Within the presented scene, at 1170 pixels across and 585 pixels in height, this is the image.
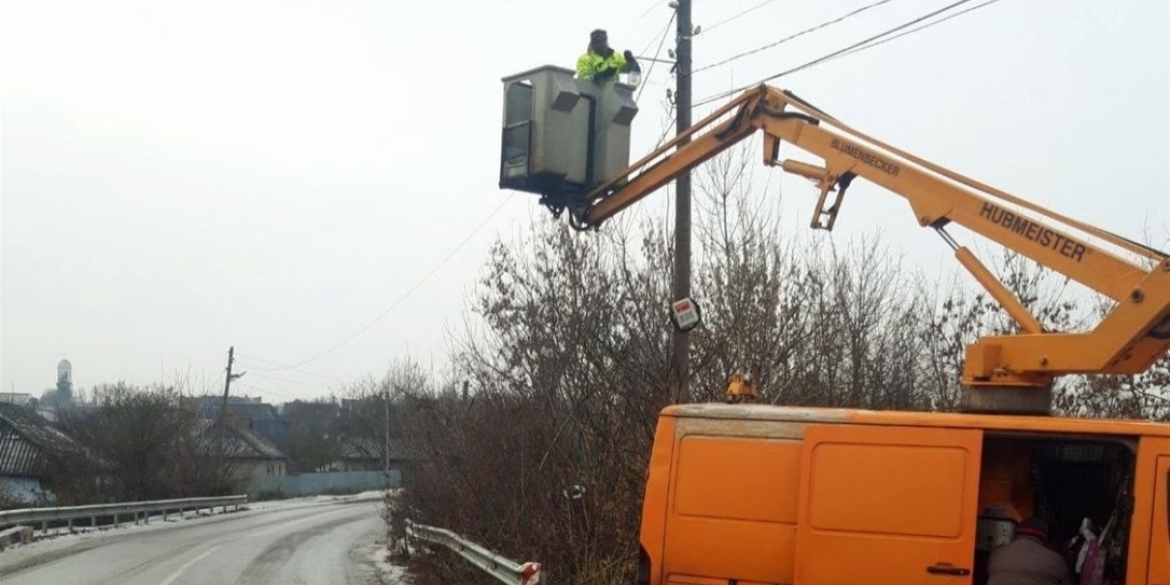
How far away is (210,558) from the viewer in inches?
847

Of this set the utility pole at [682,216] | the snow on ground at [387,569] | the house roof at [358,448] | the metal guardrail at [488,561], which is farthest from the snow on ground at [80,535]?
the house roof at [358,448]

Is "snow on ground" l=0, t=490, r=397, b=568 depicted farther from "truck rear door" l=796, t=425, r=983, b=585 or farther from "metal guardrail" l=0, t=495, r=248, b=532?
"truck rear door" l=796, t=425, r=983, b=585

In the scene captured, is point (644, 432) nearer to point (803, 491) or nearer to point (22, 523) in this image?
point (803, 491)

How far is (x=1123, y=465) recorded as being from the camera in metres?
6.74

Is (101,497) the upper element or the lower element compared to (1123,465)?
lower

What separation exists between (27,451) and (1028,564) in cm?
5045

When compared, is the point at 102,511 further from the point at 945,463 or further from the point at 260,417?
the point at 260,417

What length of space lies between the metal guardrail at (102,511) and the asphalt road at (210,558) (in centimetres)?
79

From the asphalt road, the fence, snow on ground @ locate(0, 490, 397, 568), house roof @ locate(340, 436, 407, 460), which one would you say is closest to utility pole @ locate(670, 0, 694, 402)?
the asphalt road

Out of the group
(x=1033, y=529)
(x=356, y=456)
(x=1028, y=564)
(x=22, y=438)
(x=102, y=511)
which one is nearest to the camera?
(x=1028, y=564)

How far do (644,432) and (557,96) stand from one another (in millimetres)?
4134

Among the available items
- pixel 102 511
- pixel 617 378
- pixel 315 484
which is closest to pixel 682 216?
pixel 617 378

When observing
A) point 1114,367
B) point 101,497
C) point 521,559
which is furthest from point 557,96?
point 101,497

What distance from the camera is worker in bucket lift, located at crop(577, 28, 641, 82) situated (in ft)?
33.2
